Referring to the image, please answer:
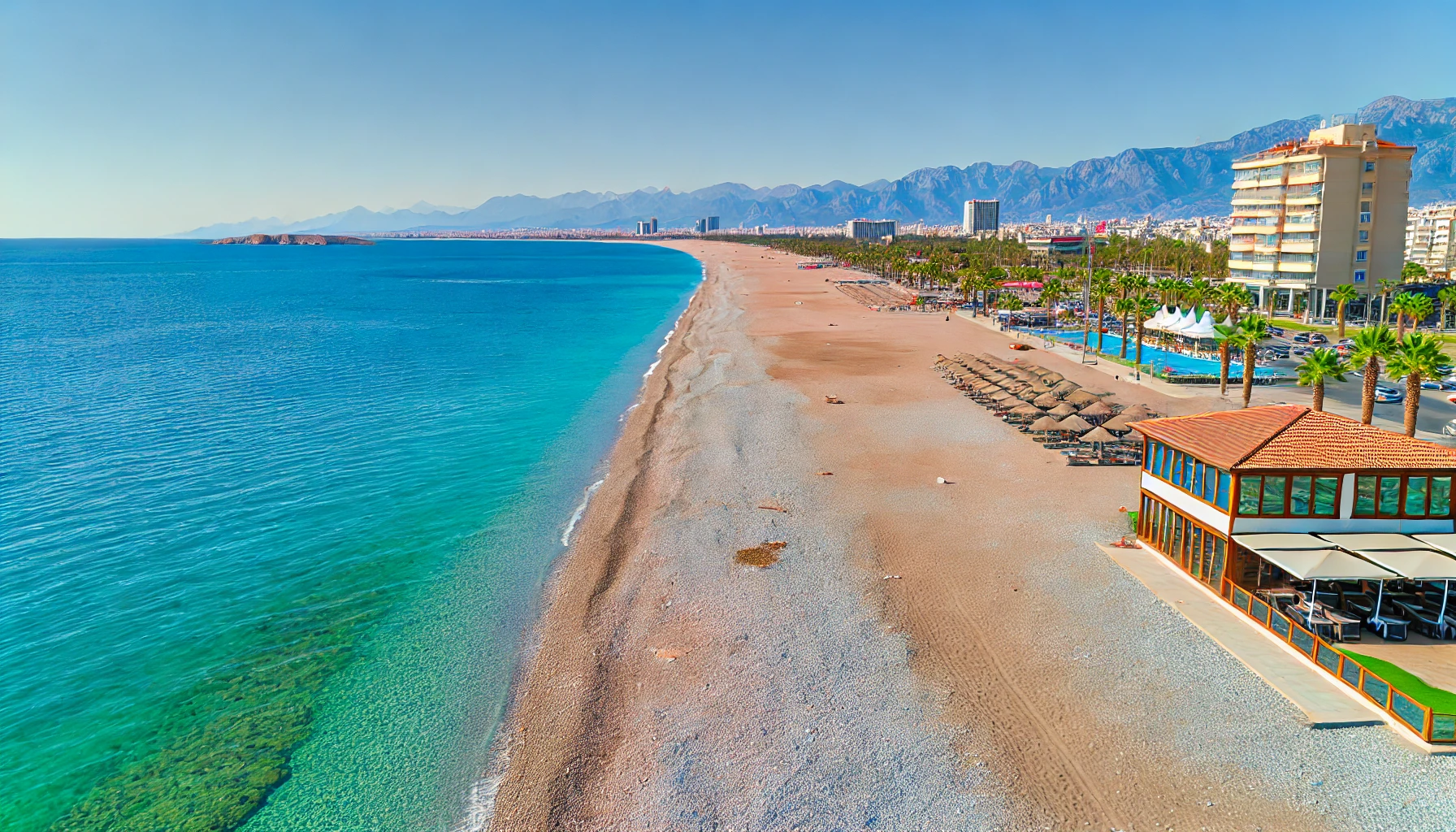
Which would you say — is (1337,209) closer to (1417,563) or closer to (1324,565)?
(1417,563)

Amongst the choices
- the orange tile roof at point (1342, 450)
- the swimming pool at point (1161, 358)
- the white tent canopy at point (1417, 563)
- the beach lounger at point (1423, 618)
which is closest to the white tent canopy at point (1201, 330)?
the swimming pool at point (1161, 358)

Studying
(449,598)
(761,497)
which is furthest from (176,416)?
(761,497)

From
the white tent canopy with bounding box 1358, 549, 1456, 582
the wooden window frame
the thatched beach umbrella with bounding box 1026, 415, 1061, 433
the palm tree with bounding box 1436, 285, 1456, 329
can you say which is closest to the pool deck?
the white tent canopy with bounding box 1358, 549, 1456, 582

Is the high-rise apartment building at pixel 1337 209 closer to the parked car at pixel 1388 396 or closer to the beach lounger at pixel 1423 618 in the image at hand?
the parked car at pixel 1388 396

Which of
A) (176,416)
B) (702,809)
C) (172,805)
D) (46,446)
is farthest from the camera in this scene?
(176,416)

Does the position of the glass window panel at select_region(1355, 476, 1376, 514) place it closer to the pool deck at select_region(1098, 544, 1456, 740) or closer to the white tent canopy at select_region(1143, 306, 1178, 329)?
the pool deck at select_region(1098, 544, 1456, 740)

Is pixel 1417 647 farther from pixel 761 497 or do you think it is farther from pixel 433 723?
pixel 433 723
